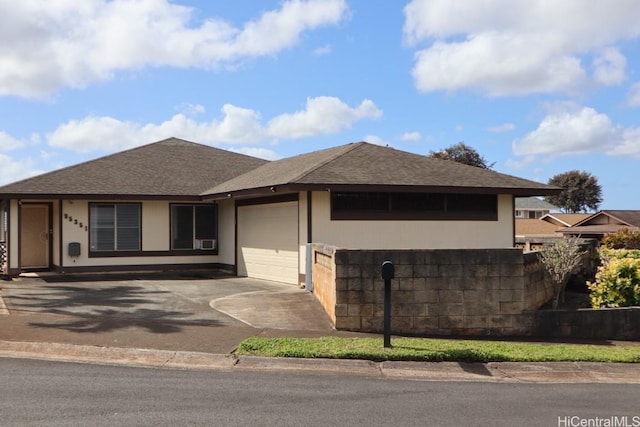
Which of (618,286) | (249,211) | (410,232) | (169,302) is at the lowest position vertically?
(169,302)

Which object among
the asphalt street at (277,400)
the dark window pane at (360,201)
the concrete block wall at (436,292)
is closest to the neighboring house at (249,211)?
the dark window pane at (360,201)

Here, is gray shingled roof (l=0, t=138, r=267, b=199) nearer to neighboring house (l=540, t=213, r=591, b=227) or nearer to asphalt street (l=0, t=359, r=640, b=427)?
asphalt street (l=0, t=359, r=640, b=427)

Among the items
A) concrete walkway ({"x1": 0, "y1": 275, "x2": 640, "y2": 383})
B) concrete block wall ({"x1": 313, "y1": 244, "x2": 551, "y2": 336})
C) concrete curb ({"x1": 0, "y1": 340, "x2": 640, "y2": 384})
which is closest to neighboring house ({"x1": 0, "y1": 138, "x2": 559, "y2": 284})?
concrete walkway ({"x1": 0, "y1": 275, "x2": 640, "y2": 383})

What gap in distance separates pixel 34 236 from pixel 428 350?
56.3ft

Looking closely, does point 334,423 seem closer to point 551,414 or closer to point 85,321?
point 551,414

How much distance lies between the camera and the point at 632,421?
6.32m

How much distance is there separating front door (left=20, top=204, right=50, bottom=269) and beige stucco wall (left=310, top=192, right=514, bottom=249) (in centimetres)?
1063

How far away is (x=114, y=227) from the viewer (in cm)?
2077

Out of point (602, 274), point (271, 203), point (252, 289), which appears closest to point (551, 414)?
point (602, 274)

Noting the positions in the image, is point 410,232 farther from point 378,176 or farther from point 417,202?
point 378,176

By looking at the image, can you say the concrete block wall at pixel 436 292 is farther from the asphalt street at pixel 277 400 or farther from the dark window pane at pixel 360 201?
the dark window pane at pixel 360 201

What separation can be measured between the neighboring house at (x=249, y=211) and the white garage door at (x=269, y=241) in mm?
37

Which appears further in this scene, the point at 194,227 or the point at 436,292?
the point at 194,227

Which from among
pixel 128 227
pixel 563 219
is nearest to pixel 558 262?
pixel 128 227
